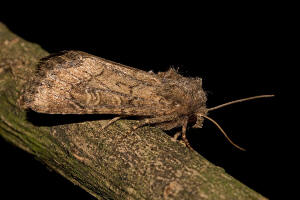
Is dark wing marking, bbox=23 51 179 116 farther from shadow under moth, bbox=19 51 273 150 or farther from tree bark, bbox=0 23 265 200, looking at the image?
tree bark, bbox=0 23 265 200

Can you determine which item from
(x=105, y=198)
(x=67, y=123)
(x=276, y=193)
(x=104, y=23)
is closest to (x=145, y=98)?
(x=67, y=123)

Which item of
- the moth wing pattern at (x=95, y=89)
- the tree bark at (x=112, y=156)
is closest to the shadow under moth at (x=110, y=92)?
the moth wing pattern at (x=95, y=89)

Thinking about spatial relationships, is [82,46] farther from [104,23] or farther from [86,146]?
[86,146]

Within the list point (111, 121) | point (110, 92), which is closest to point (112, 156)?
point (111, 121)

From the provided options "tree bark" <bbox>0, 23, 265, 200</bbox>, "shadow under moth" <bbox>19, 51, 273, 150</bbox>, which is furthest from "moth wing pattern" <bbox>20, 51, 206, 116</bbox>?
"tree bark" <bbox>0, 23, 265, 200</bbox>

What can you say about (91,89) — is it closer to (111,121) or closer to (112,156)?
(111,121)

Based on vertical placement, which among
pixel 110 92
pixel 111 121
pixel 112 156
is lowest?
pixel 112 156
